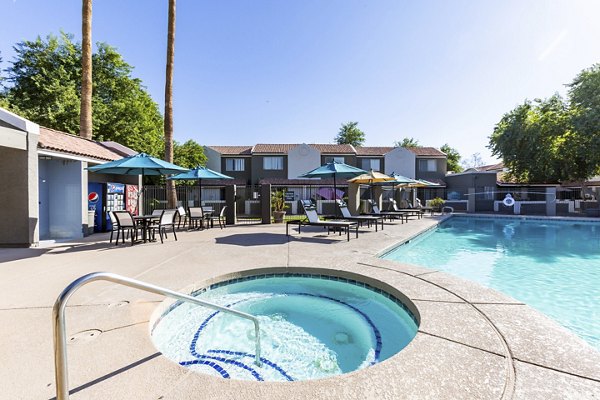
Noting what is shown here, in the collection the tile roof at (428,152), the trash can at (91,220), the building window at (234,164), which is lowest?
the trash can at (91,220)

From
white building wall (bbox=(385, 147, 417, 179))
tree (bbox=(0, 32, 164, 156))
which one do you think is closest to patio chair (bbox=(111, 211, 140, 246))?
tree (bbox=(0, 32, 164, 156))

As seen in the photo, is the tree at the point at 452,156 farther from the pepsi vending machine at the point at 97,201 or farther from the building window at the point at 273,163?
the pepsi vending machine at the point at 97,201

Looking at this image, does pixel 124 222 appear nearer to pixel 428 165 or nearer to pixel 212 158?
pixel 212 158

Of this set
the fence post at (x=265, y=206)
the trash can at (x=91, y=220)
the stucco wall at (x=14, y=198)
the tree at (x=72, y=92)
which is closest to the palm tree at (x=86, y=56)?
the trash can at (x=91, y=220)

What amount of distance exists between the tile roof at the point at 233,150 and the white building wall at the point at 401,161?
1587cm

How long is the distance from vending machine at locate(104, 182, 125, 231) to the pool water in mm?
11759

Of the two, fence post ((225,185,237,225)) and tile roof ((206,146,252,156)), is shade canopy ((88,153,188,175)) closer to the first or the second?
fence post ((225,185,237,225))

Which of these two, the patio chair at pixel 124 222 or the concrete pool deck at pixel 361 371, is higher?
the patio chair at pixel 124 222

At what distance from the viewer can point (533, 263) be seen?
8445mm

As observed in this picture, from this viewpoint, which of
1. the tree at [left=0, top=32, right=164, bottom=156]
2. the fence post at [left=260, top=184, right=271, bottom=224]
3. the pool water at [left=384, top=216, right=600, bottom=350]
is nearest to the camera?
the pool water at [left=384, top=216, right=600, bottom=350]

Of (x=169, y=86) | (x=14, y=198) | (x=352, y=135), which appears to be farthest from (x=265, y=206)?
(x=352, y=135)

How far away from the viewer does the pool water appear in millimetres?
5239

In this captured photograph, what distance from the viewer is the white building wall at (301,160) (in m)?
30.0

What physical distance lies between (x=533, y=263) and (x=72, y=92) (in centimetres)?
2847
